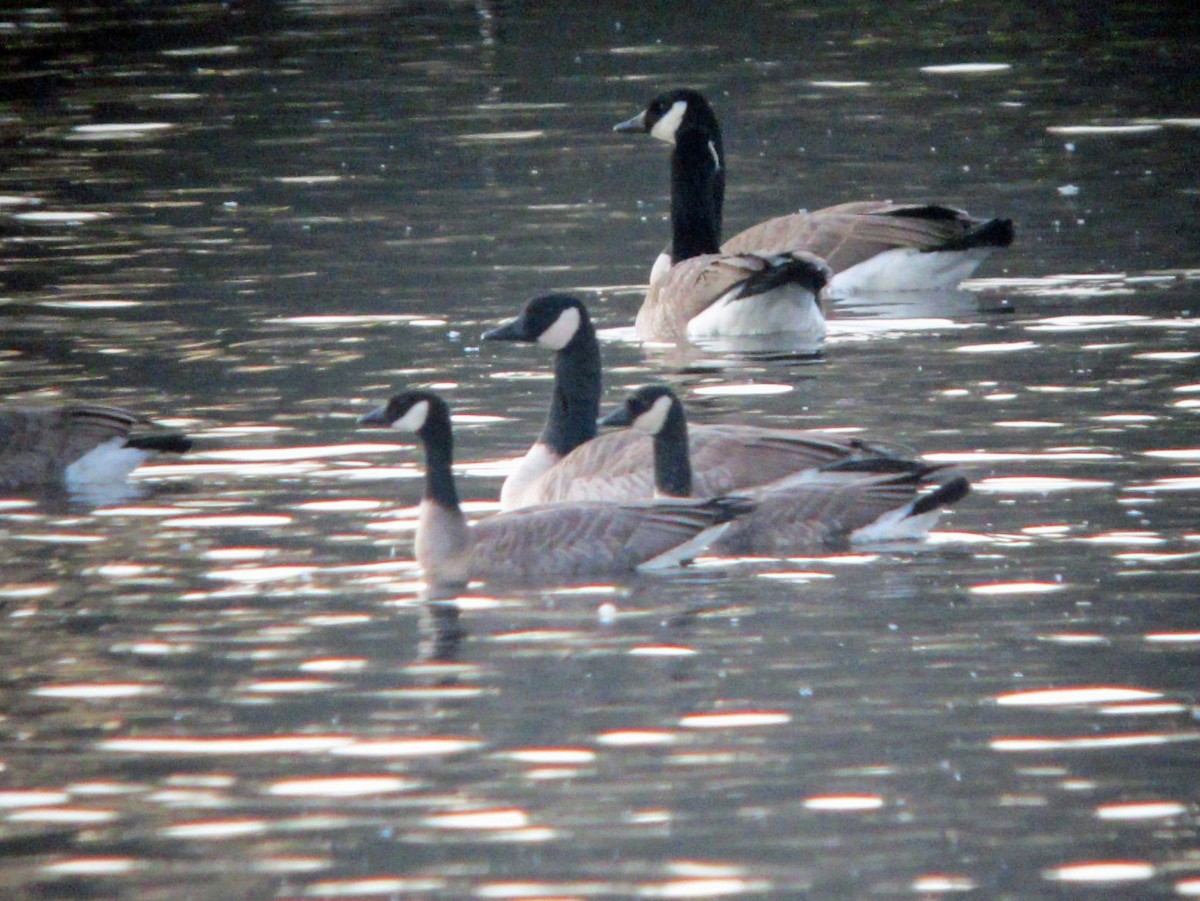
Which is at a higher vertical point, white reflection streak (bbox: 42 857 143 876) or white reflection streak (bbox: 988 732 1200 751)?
white reflection streak (bbox: 42 857 143 876)

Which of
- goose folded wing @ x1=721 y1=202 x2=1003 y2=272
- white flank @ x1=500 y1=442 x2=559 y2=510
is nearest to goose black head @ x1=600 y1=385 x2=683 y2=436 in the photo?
white flank @ x1=500 y1=442 x2=559 y2=510

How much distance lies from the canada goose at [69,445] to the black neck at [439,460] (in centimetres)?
245

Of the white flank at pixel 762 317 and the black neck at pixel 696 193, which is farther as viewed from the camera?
the black neck at pixel 696 193

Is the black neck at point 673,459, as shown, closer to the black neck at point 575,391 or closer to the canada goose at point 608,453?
the canada goose at point 608,453

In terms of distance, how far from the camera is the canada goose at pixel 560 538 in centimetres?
1108

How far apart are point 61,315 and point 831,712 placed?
34.8ft

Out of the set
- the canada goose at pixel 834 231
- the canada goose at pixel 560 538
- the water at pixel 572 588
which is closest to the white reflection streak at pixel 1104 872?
the water at pixel 572 588

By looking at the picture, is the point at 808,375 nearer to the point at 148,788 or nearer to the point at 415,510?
the point at 415,510

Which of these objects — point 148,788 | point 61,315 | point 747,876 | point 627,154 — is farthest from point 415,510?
point 627,154

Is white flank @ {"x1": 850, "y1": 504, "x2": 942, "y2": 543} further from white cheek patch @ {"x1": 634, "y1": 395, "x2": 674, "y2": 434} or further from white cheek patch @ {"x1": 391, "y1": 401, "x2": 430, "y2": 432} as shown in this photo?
white cheek patch @ {"x1": 391, "y1": 401, "x2": 430, "y2": 432}

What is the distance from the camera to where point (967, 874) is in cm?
741

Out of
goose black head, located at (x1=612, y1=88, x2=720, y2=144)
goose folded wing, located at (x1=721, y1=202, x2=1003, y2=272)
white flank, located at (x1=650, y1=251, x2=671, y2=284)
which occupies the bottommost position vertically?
white flank, located at (x1=650, y1=251, x2=671, y2=284)

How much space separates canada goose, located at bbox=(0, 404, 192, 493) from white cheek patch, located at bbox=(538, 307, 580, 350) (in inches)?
80.8

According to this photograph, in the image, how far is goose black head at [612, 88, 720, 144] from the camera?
1939cm
